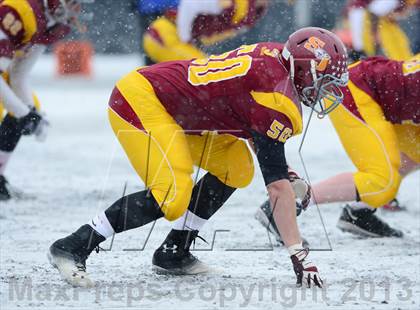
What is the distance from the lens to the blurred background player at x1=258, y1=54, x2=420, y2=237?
5377 mm

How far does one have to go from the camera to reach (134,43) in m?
→ 16.6

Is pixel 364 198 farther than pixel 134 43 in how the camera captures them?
No

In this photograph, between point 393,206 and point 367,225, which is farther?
point 393,206

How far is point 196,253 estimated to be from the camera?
525 centimetres

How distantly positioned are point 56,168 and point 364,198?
11.3ft

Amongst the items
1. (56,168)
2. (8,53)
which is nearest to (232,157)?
(8,53)

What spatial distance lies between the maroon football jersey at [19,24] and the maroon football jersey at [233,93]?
1943mm

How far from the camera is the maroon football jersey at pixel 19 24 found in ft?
20.5

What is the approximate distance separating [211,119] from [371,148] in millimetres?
1246

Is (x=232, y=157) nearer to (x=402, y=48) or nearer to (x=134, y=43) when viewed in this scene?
(x=402, y=48)

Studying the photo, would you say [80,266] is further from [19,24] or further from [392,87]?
[19,24]

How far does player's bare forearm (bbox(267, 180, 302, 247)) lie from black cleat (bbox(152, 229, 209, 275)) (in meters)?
0.61

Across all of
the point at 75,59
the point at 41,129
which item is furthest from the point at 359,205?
the point at 75,59

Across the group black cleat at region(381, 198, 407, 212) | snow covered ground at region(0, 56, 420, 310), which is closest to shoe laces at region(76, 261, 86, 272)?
snow covered ground at region(0, 56, 420, 310)
